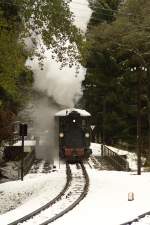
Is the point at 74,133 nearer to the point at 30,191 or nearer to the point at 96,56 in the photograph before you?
Answer: the point at 30,191

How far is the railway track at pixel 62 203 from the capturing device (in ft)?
57.0

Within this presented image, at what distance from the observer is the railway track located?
1737cm

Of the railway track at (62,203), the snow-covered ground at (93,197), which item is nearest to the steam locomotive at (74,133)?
the snow-covered ground at (93,197)

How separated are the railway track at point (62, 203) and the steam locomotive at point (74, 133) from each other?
9.00m

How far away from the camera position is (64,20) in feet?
69.9

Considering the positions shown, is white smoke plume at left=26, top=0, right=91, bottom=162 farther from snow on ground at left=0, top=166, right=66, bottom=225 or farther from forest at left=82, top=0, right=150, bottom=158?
snow on ground at left=0, top=166, right=66, bottom=225

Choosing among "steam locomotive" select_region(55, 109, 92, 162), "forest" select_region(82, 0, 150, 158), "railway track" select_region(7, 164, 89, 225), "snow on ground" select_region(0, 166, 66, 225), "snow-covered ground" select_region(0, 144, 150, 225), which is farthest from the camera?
"forest" select_region(82, 0, 150, 158)

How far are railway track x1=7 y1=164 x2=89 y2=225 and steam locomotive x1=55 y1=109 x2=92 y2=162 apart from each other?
900 centimetres

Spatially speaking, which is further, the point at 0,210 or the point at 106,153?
the point at 106,153

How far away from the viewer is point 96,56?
61.8m

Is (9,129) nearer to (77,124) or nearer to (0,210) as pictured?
(77,124)

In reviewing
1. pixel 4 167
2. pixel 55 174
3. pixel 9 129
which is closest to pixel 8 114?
pixel 9 129

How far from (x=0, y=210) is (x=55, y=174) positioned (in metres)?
7.16

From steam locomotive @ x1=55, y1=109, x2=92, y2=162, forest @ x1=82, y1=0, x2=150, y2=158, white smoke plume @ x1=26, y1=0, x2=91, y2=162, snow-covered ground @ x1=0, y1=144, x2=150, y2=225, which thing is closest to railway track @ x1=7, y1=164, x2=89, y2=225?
snow-covered ground @ x1=0, y1=144, x2=150, y2=225
